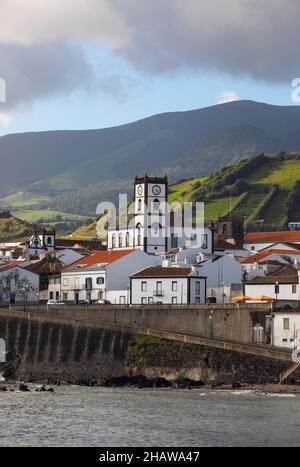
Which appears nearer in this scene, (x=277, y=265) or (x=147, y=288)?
(x=147, y=288)

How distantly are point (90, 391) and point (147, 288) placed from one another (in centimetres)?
2886

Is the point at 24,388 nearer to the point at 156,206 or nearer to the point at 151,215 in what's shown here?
the point at 151,215

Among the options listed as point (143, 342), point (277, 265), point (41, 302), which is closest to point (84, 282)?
point (41, 302)

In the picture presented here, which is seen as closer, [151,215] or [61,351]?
[61,351]

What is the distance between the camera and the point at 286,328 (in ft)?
275

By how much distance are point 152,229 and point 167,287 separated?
44.2m

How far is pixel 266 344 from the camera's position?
84.3 meters

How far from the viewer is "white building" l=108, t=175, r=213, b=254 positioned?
146375 mm

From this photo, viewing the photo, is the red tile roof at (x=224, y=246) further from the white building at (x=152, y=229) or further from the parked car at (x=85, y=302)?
the parked car at (x=85, y=302)

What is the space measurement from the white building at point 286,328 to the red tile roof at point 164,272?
2143 cm

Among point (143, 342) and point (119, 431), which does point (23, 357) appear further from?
point (119, 431)

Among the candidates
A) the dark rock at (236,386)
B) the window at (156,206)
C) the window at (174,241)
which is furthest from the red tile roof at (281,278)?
the window at (156,206)

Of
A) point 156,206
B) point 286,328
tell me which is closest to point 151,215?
point 156,206

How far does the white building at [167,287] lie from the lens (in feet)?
342
